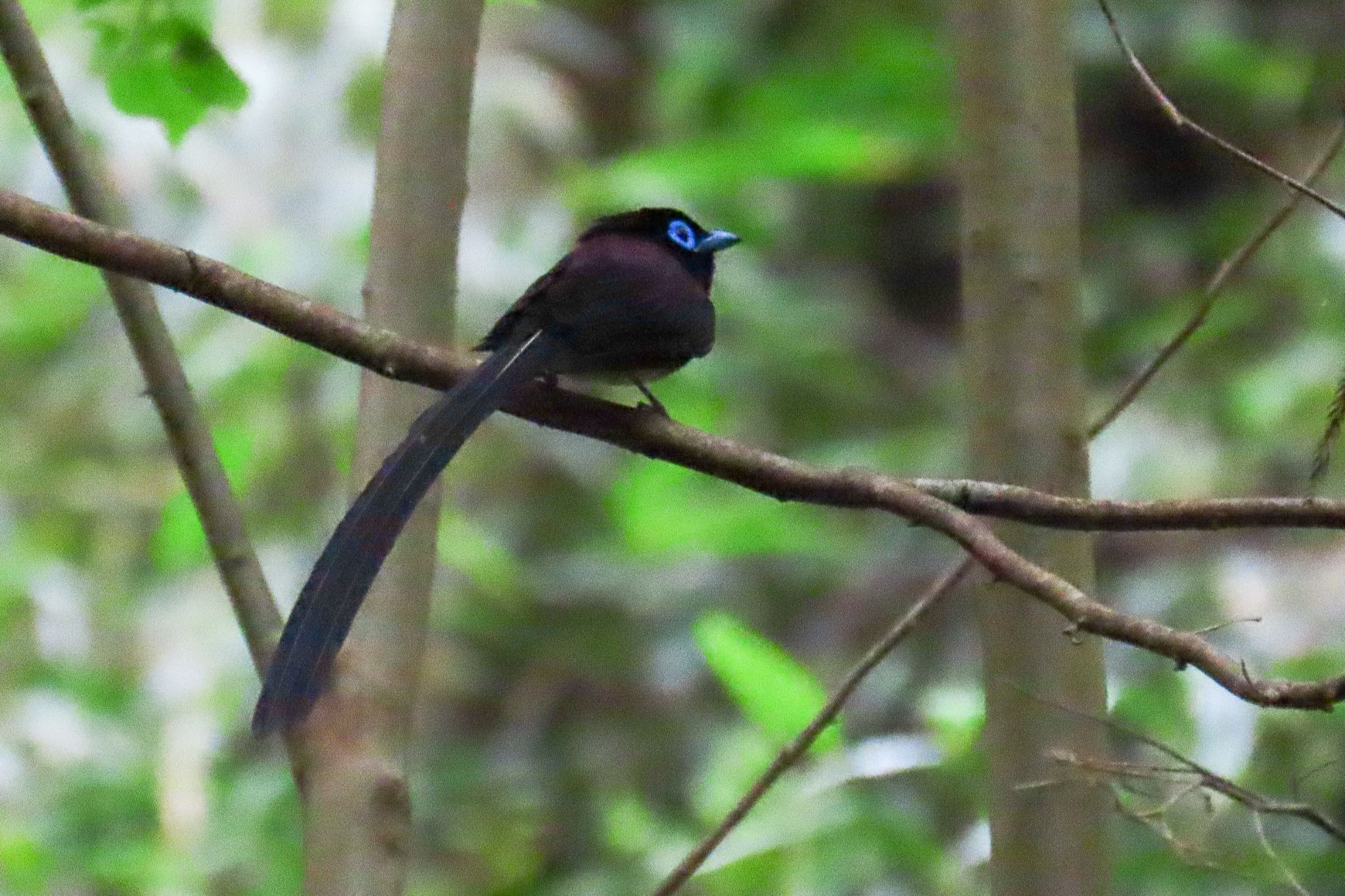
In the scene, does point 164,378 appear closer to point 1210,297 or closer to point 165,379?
point 165,379

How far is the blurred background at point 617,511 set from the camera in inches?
108

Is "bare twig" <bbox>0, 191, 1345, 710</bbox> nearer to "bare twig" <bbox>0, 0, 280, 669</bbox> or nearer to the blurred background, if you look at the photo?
"bare twig" <bbox>0, 0, 280, 669</bbox>

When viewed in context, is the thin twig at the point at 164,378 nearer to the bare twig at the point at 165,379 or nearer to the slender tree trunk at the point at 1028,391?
the bare twig at the point at 165,379

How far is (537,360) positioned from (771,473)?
1.22ft

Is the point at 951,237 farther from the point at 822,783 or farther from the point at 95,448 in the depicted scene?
the point at 822,783

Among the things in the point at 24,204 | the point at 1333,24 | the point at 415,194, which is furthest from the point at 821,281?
the point at 24,204

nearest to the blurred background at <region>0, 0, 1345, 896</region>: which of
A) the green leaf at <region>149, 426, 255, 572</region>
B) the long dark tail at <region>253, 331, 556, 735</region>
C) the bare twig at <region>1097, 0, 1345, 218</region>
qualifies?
the green leaf at <region>149, 426, 255, 572</region>

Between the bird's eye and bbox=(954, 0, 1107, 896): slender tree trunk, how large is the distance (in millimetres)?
504

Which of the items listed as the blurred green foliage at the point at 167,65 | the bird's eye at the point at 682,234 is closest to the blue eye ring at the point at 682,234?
the bird's eye at the point at 682,234

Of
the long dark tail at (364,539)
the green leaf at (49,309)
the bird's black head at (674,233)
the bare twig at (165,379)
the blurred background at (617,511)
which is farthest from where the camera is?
the green leaf at (49,309)

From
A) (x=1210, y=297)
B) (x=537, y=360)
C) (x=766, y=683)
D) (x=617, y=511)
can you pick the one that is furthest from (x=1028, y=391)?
(x=617, y=511)

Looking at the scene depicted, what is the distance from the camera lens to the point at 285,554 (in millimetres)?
3279

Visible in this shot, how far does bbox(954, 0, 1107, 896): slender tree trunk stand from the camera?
171 cm

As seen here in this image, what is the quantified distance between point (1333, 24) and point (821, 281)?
5.77ft
